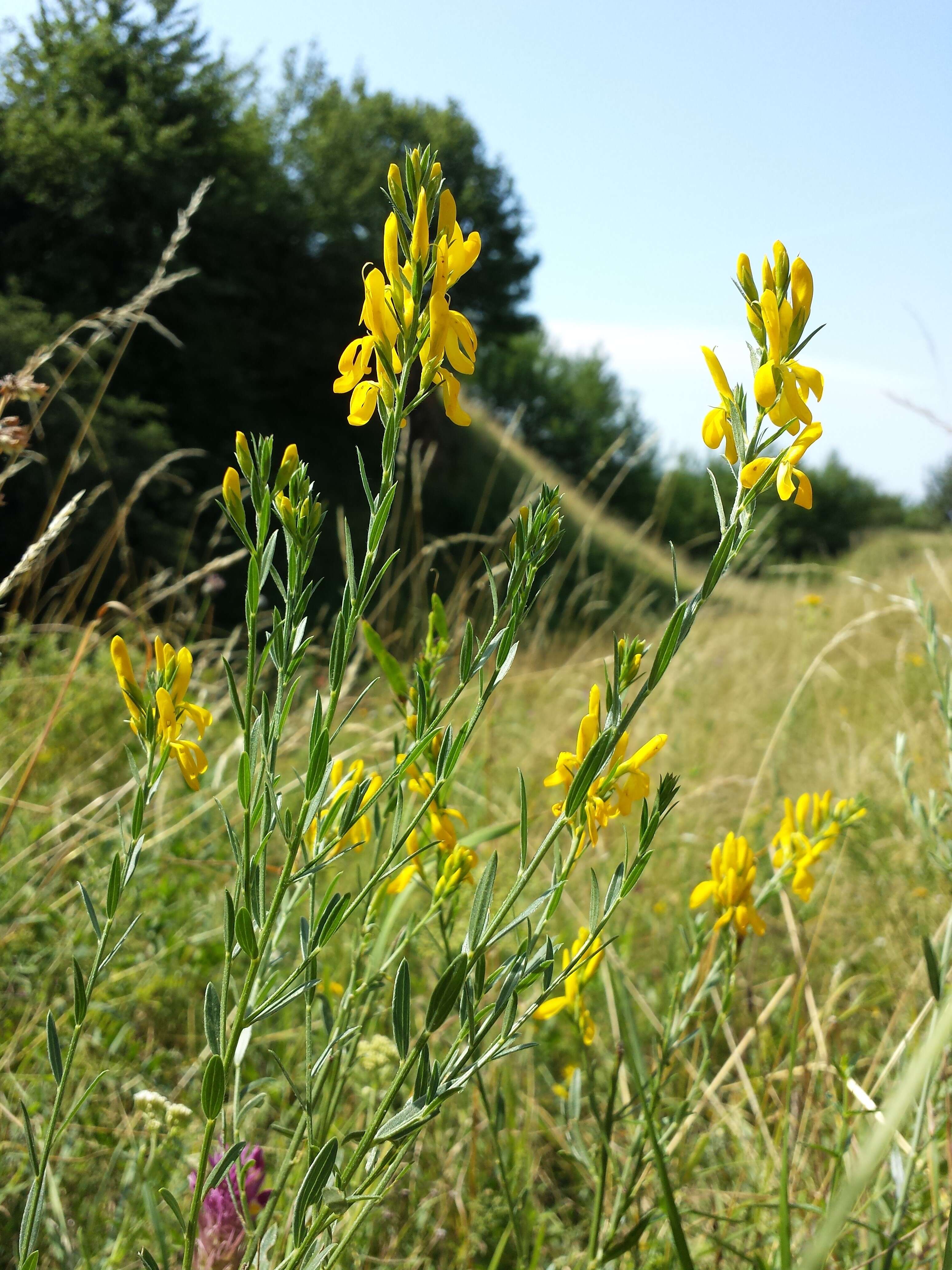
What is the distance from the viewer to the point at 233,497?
719 mm

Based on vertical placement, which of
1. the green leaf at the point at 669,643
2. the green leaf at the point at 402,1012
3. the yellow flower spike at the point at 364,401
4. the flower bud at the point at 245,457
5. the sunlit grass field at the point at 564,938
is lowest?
the sunlit grass field at the point at 564,938

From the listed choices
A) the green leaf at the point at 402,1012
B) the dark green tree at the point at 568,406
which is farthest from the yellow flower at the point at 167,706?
the dark green tree at the point at 568,406

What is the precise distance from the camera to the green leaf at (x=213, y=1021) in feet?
→ 2.20

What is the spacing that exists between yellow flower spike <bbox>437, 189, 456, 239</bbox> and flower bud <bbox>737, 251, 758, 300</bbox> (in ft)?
0.72

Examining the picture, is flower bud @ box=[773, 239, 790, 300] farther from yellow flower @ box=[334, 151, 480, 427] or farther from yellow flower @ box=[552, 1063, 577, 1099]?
yellow flower @ box=[552, 1063, 577, 1099]

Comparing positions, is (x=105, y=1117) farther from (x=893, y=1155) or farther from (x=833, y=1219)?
(x=833, y=1219)

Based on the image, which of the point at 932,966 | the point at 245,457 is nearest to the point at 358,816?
the point at 245,457

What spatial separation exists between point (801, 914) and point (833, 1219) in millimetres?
2615

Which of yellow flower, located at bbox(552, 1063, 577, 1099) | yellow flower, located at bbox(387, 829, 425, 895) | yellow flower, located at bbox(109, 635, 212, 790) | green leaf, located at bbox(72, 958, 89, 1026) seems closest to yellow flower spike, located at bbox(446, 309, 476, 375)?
yellow flower, located at bbox(109, 635, 212, 790)

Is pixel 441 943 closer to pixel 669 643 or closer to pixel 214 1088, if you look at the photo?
pixel 214 1088

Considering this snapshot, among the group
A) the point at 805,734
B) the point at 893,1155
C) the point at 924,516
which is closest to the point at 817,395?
the point at 893,1155

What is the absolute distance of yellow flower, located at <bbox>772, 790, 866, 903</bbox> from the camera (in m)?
1.19

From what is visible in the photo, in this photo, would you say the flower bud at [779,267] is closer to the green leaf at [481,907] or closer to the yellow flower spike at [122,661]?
the green leaf at [481,907]

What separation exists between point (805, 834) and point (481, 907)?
2.65 feet
